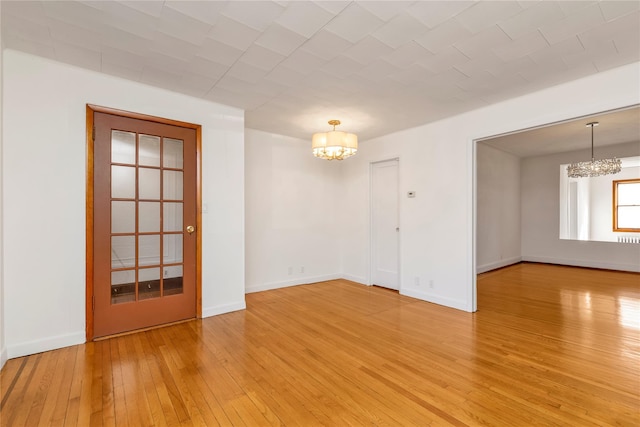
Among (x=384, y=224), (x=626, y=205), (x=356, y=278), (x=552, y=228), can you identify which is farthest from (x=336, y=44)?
(x=626, y=205)

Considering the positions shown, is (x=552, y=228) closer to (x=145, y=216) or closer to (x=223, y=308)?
(x=223, y=308)

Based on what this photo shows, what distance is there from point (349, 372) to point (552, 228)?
748 centimetres

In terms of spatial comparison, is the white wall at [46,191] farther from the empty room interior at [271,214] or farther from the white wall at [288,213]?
the white wall at [288,213]

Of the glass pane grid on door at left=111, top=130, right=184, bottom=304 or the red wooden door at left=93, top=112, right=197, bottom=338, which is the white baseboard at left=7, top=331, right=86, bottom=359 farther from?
the glass pane grid on door at left=111, top=130, right=184, bottom=304

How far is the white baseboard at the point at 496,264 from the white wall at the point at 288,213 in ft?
10.3

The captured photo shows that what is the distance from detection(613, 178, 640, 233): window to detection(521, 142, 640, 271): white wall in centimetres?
20

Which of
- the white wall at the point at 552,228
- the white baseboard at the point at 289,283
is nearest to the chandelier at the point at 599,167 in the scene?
the white wall at the point at 552,228

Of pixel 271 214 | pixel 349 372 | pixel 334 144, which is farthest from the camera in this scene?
pixel 271 214

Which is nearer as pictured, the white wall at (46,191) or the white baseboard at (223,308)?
the white wall at (46,191)

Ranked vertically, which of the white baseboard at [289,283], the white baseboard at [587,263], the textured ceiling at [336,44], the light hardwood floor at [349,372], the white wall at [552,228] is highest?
the textured ceiling at [336,44]

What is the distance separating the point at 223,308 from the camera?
3.71 metres

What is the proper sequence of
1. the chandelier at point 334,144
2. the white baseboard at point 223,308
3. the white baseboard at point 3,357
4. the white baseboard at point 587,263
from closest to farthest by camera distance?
the white baseboard at point 3,357, the white baseboard at point 223,308, the chandelier at point 334,144, the white baseboard at point 587,263

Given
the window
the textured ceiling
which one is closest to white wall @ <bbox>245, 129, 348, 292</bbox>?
the textured ceiling

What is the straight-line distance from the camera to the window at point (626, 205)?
284 inches
